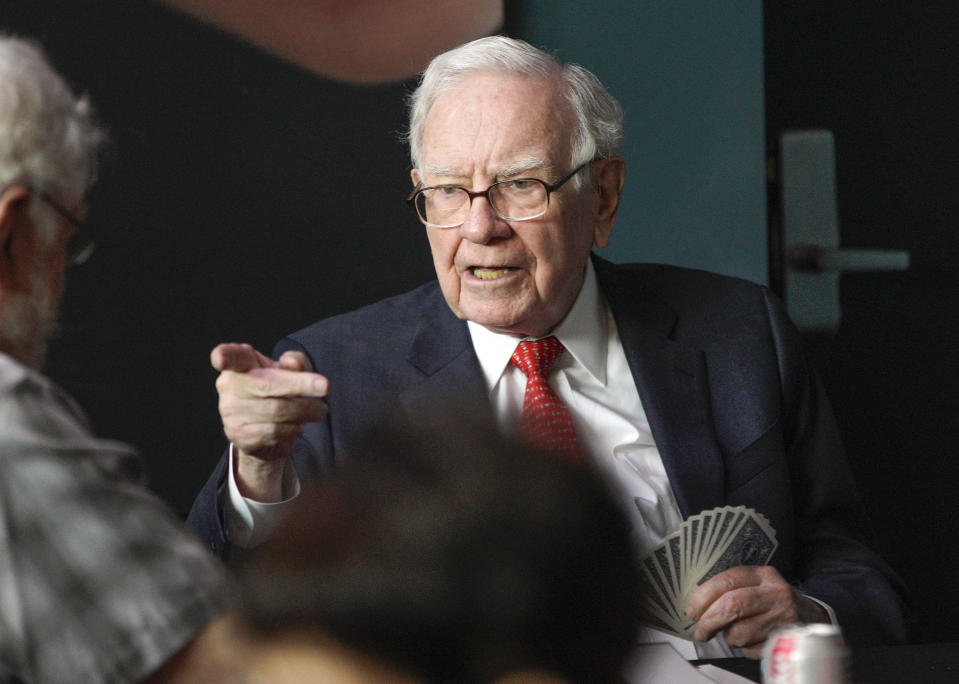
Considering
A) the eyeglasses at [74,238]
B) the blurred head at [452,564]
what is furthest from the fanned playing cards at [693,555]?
the blurred head at [452,564]

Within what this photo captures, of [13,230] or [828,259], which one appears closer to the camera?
[13,230]

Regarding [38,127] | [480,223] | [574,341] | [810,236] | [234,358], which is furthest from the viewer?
[810,236]

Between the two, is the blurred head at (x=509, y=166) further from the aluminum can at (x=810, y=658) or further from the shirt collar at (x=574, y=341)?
the aluminum can at (x=810, y=658)

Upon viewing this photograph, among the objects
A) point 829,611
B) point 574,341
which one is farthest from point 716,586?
point 574,341

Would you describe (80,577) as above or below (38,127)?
below

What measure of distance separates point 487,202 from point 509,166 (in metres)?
0.08

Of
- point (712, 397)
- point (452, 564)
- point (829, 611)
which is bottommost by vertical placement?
point (829, 611)

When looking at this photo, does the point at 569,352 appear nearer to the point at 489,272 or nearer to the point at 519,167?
the point at 489,272

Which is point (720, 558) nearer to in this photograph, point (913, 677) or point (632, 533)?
point (913, 677)

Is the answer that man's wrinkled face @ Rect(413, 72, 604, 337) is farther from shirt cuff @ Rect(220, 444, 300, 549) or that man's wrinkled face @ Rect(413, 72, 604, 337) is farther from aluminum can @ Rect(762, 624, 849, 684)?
aluminum can @ Rect(762, 624, 849, 684)

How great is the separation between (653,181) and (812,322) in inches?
25.8

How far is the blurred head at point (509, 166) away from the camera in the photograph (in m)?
1.97

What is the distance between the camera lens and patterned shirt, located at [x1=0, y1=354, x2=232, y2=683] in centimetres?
64

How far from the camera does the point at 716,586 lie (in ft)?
5.19
